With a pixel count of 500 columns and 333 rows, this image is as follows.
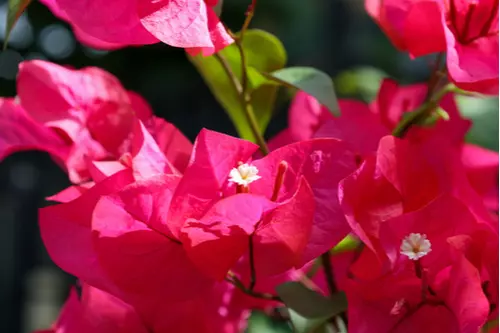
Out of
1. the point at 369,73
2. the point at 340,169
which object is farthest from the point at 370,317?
the point at 369,73

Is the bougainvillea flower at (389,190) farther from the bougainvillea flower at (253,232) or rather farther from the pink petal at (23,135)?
the pink petal at (23,135)

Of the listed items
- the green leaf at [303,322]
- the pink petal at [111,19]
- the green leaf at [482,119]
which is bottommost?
the green leaf at [482,119]

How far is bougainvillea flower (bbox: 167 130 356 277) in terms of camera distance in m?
0.37

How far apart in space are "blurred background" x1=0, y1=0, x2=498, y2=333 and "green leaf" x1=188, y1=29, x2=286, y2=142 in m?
1.71

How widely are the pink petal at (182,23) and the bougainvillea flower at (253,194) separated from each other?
5cm

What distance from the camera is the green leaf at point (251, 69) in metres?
0.51

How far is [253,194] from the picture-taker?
0.37m

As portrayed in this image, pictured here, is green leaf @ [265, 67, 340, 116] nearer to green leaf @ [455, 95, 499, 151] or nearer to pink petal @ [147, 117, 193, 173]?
pink petal @ [147, 117, 193, 173]

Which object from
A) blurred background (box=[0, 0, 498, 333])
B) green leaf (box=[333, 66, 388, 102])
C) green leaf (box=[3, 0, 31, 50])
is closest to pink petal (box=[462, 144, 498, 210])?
green leaf (box=[3, 0, 31, 50])

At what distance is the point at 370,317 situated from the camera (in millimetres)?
390

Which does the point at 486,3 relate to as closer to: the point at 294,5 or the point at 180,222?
the point at 180,222

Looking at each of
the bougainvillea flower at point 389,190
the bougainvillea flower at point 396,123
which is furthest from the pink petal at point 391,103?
the bougainvillea flower at point 389,190

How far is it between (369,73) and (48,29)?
1.69 m

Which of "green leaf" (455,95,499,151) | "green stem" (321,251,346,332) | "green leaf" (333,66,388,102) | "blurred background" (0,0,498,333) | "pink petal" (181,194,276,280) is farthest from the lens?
"blurred background" (0,0,498,333)
